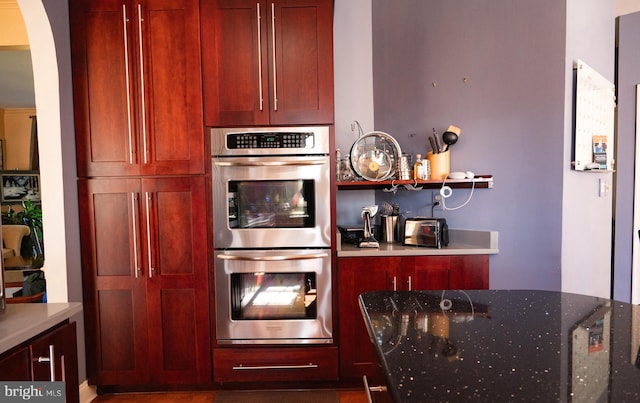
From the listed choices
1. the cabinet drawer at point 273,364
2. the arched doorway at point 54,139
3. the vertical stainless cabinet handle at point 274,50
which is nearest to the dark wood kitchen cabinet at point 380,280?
the cabinet drawer at point 273,364

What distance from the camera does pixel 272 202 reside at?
2.17m

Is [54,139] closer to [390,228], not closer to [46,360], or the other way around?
[46,360]

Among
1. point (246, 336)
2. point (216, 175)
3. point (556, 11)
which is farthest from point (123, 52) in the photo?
point (556, 11)

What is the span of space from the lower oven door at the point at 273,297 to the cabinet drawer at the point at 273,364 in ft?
0.21

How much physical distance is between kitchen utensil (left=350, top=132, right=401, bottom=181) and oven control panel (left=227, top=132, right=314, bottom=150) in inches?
17.8

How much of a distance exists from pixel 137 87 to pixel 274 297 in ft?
5.00

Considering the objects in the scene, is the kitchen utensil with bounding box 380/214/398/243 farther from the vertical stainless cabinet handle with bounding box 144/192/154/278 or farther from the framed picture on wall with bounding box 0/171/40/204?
the framed picture on wall with bounding box 0/171/40/204

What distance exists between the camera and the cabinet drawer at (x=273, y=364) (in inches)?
85.6

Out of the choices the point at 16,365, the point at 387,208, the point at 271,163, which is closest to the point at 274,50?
the point at 271,163

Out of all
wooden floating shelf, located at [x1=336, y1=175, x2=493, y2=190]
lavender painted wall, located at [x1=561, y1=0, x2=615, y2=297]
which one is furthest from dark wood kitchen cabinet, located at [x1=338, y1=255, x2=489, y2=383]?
lavender painted wall, located at [x1=561, y1=0, x2=615, y2=297]

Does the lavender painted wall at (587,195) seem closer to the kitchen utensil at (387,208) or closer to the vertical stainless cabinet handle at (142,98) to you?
the kitchen utensil at (387,208)

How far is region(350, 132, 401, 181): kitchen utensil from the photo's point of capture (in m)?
2.43

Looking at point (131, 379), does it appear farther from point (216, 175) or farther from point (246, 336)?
point (216, 175)

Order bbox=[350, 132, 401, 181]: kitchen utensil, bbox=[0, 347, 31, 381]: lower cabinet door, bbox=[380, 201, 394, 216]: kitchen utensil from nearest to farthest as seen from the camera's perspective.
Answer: bbox=[0, 347, 31, 381]: lower cabinet door
bbox=[350, 132, 401, 181]: kitchen utensil
bbox=[380, 201, 394, 216]: kitchen utensil
